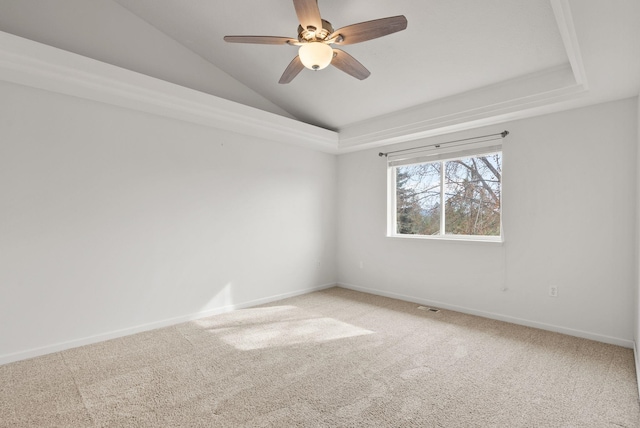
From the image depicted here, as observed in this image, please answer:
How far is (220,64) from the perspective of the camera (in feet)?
12.4

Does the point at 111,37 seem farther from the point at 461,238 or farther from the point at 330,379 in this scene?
the point at 461,238

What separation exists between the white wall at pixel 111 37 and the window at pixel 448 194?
2543 mm

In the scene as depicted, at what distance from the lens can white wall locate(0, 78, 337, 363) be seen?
2.63 meters

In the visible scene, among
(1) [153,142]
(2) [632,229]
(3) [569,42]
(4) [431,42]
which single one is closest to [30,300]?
(1) [153,142]

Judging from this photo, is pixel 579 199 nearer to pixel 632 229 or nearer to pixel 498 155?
pixel 632 229

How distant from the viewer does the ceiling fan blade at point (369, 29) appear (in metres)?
1.98

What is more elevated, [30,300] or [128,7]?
[128,7]

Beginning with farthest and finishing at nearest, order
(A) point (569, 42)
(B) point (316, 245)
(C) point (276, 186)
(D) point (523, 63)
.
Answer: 1. (B) point (316, 245)
2. (C) point (276, 186)
3. (D) point (523, 63)
4. (A) point (569, 42)

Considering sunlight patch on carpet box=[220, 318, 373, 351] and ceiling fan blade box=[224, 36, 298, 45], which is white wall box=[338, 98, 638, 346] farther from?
ceiling fan blade box=[224, 36, 298, 45]

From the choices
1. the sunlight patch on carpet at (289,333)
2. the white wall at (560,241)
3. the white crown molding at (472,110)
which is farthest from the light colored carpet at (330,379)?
the white crown molding at (472,110)

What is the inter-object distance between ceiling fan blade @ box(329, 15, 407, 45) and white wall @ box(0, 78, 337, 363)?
2132mm

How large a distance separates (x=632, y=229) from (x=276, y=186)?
3.68 meters

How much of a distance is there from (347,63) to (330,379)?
2.32m

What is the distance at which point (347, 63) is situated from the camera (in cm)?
251
